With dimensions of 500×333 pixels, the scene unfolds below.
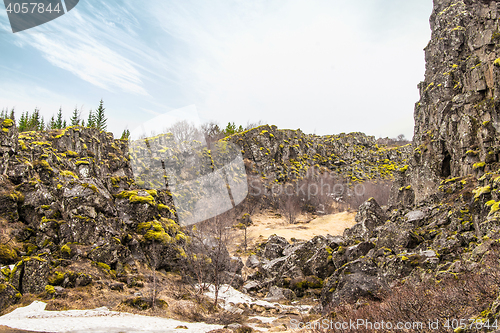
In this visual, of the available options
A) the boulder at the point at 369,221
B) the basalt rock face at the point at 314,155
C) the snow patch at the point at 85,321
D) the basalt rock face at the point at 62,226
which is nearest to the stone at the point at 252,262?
the boulder at the point at 369,221

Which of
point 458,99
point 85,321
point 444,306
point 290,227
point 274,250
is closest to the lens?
point 444,306

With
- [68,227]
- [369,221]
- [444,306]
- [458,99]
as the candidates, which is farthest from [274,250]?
[444,306]

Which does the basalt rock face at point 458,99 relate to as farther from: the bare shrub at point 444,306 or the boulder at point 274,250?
the boulder at point 274,250

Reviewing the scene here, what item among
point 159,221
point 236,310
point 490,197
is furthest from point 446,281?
point 159,221

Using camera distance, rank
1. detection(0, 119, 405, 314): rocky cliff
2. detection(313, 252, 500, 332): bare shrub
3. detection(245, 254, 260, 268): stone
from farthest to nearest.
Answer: detection(245, 254, 260, 268): stone, detection(0, 119, 405, 314): rocky cliff, detection(313, 252, 500, 332): bare shrub

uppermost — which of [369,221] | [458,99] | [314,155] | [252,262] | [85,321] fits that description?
[314,155]

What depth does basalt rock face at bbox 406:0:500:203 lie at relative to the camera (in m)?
17.6

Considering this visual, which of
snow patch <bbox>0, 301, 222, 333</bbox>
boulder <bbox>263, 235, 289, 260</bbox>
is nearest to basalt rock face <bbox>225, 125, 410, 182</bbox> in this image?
boulder <bbox>263, 235, 289, 260</bbox>

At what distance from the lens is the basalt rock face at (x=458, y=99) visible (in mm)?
17625

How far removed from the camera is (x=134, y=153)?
4262 cm

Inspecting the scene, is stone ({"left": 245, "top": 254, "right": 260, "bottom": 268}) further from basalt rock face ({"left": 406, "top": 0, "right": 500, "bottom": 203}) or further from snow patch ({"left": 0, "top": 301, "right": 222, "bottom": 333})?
snow patch ({"left": 0, "top": 301, "right": 222, "bottom": 333})

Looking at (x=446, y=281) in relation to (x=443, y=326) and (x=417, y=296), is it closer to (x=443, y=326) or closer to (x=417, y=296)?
(x=417, y=296)

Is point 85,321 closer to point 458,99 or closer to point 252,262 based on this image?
point 252,262

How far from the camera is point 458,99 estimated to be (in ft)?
66.8
